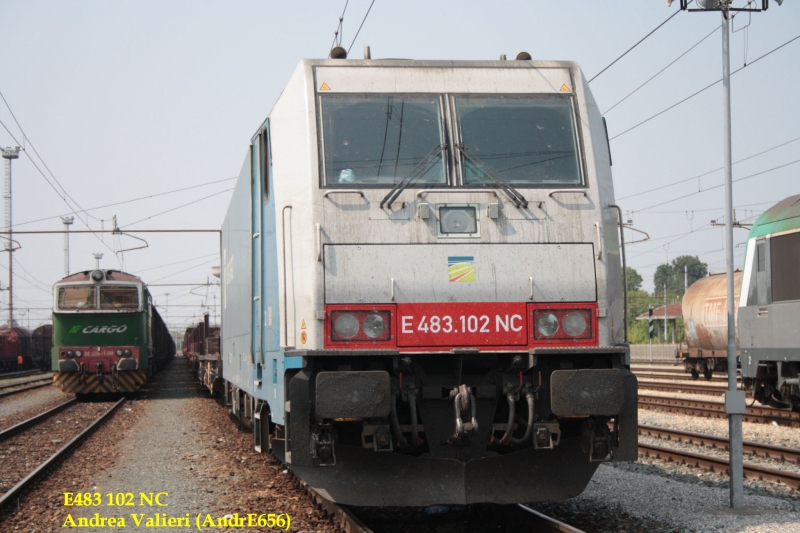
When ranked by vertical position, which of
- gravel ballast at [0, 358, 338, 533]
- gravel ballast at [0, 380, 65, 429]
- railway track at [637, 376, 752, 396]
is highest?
gravel ballast at [0, 358, 338, 533]

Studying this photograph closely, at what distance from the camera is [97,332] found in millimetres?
21875

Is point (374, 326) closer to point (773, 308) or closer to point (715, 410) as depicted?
point (773, 308)

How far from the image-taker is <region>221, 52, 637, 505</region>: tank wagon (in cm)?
588

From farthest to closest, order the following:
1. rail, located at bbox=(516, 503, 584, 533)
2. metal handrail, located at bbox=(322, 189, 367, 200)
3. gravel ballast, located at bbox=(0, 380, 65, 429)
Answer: gravel ballast, located at bbox=(0, 380, 65, 429), metal handrail, located at bbox=(322, 189, 367, 200), rail, located at bbox=(516, 503, 584, 533)

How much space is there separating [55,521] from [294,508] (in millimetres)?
2156

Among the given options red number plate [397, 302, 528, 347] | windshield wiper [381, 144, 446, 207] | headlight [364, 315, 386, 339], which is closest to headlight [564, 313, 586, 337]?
red number plate [397, 302, 528, 347]

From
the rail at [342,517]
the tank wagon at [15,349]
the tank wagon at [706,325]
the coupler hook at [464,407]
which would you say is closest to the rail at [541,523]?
the coupler hook at [464,407]

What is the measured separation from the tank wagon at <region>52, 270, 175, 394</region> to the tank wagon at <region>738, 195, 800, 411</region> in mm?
15294

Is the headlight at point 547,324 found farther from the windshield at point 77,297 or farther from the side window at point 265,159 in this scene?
the windshield at point 77,297

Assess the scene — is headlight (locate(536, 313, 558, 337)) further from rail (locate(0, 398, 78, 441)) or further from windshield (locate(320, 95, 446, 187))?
rail (locate(0, 398, 78, 441))

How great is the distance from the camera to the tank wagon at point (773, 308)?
1253 centimetres

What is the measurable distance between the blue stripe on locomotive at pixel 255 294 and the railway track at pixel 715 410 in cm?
764

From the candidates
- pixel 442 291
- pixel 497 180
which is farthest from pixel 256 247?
pixel 497 180

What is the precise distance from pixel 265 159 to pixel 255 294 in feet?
4.99
